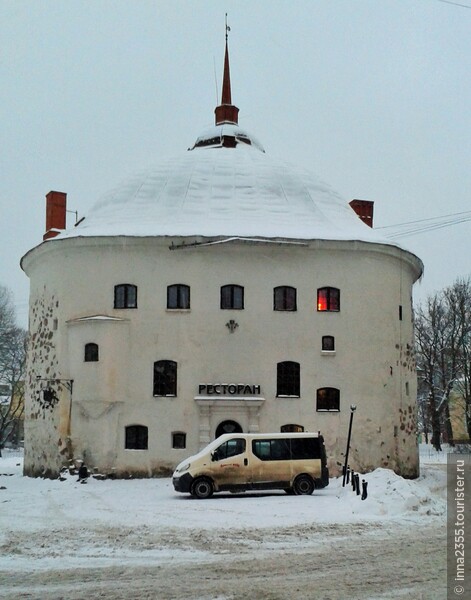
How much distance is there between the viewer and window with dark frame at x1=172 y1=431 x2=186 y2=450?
29328 millimetres

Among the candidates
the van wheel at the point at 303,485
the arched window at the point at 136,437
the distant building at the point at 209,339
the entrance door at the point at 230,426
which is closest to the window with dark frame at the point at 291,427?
the distant building at the point at 209,339

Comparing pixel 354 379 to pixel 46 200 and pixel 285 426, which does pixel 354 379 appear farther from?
pixel 46 200

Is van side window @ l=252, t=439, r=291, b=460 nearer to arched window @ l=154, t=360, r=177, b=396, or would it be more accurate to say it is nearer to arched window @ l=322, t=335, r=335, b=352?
arched window @ l=154, t=360, r=177, b=396

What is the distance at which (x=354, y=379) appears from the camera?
101 feet

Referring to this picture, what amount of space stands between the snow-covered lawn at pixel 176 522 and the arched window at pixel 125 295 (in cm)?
802

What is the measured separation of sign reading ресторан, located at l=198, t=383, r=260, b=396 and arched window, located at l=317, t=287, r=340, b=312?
4414mm

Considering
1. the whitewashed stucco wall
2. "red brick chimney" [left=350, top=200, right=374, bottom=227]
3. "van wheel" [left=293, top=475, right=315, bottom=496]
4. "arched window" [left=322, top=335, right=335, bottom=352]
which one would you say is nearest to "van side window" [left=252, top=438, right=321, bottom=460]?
"van wheel" [left=293, top=475, right=315, bottom=496]

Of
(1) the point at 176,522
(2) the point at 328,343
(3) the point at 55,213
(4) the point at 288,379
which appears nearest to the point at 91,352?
(4) the point at 288,379

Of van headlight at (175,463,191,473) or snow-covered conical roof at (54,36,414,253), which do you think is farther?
snow-covered conical roof at (54,36,414,253)

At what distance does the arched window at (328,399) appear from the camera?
30.4 meters

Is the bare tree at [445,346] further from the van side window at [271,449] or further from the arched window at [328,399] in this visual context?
→ the van side window at [271,449]

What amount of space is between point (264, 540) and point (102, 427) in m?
15.8

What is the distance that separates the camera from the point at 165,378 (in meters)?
29.9

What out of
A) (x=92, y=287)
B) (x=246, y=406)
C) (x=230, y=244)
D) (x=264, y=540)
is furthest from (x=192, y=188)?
(x=264, y=540)
